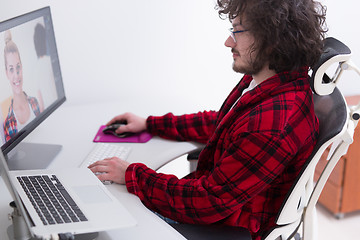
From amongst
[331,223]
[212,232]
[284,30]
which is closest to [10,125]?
[212,232]

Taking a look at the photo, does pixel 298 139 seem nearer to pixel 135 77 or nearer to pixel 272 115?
pixel 272 115

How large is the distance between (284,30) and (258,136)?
0.29m

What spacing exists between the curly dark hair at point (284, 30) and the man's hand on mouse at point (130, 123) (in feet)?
1.92

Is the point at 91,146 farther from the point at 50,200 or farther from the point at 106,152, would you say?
the point at 50,200

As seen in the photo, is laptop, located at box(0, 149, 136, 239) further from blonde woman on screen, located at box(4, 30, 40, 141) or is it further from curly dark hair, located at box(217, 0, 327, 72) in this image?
curly dark hair, located at box(217, 0, 327, 72)

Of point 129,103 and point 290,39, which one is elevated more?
point 290,39

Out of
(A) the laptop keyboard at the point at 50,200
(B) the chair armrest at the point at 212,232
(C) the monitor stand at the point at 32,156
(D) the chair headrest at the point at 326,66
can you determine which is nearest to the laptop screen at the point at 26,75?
(C) the monitor stand at the point at 32,156

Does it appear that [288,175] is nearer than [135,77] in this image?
Yes

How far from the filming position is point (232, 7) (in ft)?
4.32

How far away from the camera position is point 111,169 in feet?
4.49

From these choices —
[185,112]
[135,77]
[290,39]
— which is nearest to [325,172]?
[290,39]

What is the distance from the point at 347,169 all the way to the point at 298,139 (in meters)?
1.22

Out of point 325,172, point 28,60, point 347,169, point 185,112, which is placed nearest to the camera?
point 325,172

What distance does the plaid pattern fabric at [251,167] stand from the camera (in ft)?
3.92
